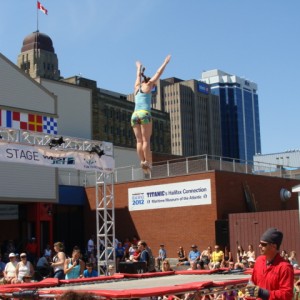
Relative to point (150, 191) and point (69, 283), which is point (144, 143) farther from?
point (150, 191)

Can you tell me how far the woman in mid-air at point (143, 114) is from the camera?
1100 cm

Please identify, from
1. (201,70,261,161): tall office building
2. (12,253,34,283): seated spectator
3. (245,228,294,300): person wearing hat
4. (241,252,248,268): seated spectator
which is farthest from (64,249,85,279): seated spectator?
(201,70,261,161): tall office building

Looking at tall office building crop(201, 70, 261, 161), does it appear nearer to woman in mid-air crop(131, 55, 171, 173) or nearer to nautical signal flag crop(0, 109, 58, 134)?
nautical signal flag crop(0, 109, 58, 134)

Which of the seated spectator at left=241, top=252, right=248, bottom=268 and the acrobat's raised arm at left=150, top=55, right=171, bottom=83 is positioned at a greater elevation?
the acrobat's raised arm at left=150, top=55, right=171, bottom=83

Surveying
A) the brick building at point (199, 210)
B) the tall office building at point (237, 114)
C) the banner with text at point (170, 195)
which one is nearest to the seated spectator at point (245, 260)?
the brick building at point (199, 210)

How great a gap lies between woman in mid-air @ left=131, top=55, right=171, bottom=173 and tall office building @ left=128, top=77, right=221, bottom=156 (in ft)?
436

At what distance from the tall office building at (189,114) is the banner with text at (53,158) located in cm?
12385

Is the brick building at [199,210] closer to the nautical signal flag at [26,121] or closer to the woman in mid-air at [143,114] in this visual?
the nautical signal flag at [26,121]

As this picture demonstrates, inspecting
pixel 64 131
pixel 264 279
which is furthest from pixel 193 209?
pixel 264 279

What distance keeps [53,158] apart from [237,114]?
169108mm

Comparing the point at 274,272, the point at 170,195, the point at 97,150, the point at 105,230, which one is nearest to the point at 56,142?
the point at 97,150

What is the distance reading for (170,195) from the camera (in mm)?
28453

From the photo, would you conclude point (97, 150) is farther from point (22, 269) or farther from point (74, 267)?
point (74, 267)

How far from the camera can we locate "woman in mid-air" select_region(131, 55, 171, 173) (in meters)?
11.0
